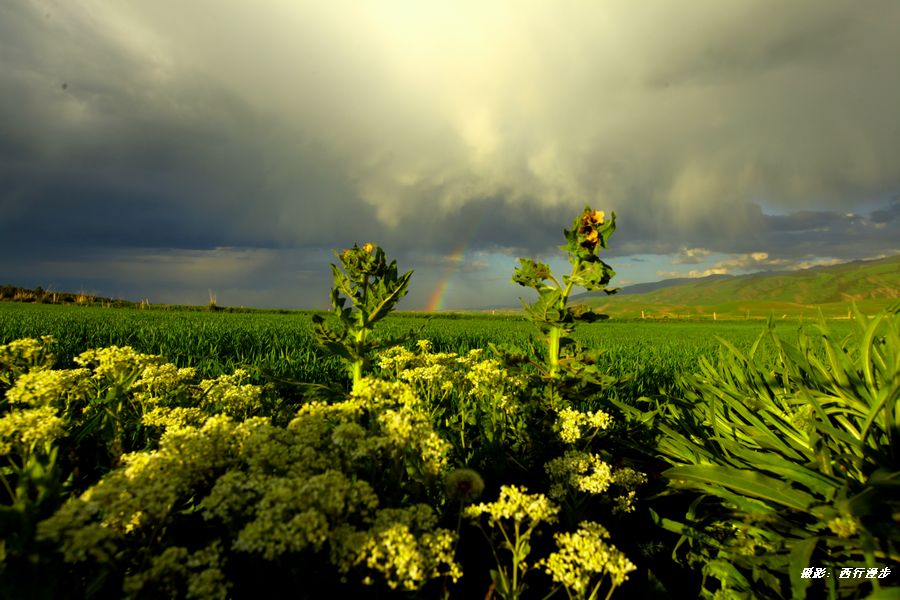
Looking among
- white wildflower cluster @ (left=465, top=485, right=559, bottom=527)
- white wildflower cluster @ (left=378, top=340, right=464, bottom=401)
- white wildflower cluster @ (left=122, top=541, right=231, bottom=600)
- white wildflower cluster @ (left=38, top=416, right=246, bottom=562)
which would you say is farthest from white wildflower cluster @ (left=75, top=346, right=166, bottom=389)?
white wildflower cluster @ (left=465, top=485, right=559, bottom=527)

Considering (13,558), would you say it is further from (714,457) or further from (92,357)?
(714,457)

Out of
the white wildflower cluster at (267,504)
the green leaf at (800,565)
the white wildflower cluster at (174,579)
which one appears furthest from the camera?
the green leaf at (800,565)

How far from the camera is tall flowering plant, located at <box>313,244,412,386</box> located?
12.9 feet

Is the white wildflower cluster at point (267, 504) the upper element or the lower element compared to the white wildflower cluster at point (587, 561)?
upper

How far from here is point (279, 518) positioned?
1.54 m

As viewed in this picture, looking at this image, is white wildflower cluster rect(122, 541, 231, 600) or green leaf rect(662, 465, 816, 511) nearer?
white wildflower cluster rect(122, 541, 231, 600)

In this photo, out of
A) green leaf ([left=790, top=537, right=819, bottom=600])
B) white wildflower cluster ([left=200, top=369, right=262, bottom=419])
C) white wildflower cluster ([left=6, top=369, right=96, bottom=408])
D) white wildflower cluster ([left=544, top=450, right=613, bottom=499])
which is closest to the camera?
green leaf ([left=790, top=537, right=819, bottom=600])

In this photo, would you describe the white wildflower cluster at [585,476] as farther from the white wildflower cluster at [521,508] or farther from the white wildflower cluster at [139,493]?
the white wildflower cluster at [139,493]

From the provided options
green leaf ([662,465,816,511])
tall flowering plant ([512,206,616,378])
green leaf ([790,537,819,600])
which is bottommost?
green leaf ([790,537,819,600])

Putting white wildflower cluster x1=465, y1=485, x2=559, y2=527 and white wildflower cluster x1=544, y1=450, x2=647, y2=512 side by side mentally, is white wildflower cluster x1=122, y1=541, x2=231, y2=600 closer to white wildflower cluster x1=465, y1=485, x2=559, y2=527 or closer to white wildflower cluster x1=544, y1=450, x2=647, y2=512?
white wildflower cluster x1=465, y1=485, x2=559, y2=527

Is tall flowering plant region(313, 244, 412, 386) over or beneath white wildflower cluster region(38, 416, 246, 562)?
over

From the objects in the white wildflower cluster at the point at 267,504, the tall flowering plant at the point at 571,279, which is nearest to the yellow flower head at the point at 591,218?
the tall flowering plant at the point at 571,279

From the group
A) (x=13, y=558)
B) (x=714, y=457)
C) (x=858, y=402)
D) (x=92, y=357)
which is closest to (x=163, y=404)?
(x=92, y=357)

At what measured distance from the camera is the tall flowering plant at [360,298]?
155 inches
